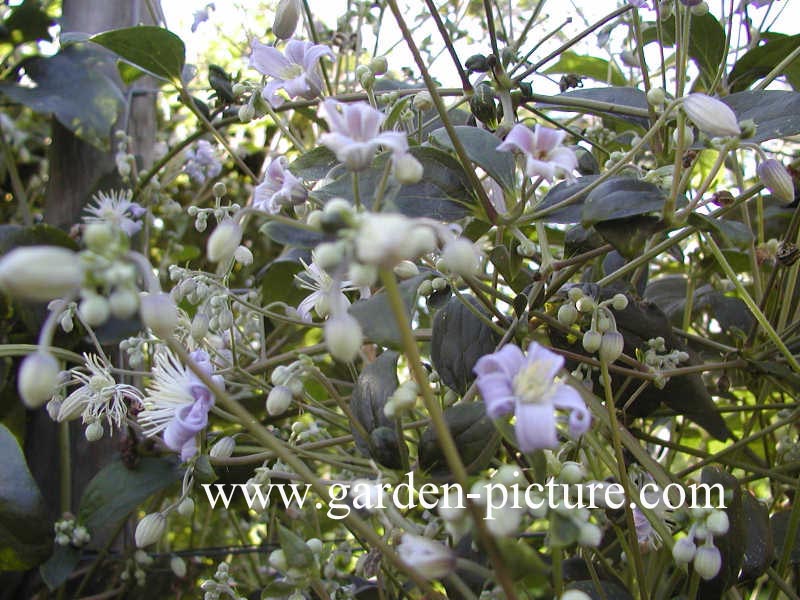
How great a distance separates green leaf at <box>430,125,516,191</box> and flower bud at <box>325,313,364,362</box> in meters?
0.22

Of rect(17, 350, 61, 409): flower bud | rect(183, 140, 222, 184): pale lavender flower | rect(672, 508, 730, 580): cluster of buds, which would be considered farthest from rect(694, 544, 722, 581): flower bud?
rect(183, 140, 222, 184): pale lavender flower

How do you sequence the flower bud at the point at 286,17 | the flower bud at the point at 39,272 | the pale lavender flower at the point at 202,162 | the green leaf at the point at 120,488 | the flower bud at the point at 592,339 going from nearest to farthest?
the flower bud at the point at 39,272 → the flower bud at the point at 592,339 → the flower bud at the point at 286,17 → the green leaf at the point at 120,488 → the pale lavender flower at the point at 202,162

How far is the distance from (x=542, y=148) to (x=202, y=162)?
2.49ft

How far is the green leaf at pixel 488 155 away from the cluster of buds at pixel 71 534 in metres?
0.52

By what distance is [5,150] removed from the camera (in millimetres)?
988

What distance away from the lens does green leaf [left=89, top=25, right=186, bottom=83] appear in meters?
0.70

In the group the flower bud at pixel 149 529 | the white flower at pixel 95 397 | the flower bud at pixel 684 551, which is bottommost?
the flower bud at pixel 149 529

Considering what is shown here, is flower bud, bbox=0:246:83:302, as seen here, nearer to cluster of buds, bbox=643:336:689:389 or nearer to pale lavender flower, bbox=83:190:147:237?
cluster of buds, bbox=643:336:689:389

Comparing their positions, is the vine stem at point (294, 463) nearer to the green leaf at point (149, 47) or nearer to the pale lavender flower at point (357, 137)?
the pale lavender flower at point (357, 137)

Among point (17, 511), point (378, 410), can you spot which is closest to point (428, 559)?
point (378, 410)

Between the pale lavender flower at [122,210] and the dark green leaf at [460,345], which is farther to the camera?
the pale lavender flower at [122,210]

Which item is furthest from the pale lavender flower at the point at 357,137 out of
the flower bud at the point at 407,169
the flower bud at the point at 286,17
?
the flower bud at the point at 286,17

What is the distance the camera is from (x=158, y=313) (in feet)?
1.16

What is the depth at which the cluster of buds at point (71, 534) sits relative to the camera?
754 millimetres
